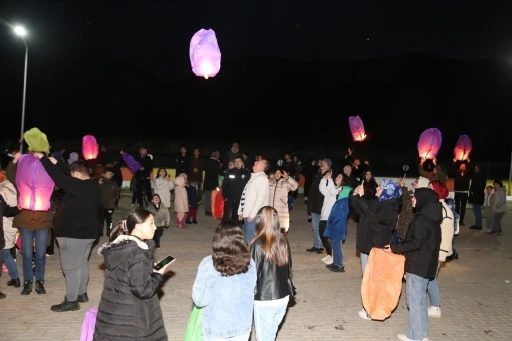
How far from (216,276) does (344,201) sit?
16.9 feet

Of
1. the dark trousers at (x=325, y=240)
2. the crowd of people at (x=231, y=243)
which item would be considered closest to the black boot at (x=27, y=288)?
the crowd of people at (x=231, y=243)

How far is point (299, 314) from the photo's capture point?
6.67 metres

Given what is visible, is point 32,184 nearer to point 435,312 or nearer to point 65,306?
point 65,306

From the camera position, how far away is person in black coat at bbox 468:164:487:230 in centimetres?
1399

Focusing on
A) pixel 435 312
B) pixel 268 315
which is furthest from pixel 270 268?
pixel 435 312

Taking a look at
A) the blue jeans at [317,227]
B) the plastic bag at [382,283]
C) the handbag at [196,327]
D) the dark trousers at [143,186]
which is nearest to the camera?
the handbag at [196,327]

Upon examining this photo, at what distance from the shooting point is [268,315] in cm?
466

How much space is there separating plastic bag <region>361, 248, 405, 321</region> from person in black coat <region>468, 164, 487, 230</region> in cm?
881

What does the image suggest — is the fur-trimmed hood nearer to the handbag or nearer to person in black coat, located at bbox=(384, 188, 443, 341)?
the handbag

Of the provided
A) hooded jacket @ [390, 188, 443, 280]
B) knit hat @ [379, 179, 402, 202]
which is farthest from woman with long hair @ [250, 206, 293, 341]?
→ knit hat @ [379, 179, 402, 202]

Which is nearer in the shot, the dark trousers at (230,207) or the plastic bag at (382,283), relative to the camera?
the plastic bag at (382,283)

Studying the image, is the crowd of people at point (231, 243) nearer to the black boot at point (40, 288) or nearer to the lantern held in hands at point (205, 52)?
the black boot at point (40, 288)

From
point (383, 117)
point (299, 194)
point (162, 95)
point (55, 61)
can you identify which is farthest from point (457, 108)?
point (299, 194)

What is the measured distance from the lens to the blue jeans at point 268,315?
461 centimetres
